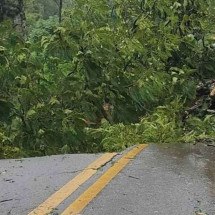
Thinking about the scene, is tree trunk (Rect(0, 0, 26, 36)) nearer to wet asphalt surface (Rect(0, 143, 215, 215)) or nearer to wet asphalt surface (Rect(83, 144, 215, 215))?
wet asphalt surface (Rect(0, 143, 215, 215))

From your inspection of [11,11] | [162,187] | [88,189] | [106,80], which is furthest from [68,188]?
[11,11]

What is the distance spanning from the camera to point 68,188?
471 cm

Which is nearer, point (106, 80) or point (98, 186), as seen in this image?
point (98, 186)

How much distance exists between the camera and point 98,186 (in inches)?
185

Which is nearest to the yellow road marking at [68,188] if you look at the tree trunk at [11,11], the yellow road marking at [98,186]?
the yellow road marking at [98,186]

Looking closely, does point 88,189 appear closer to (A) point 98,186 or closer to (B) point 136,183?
(A) point 98,186

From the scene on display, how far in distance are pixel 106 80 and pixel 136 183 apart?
18.2ft

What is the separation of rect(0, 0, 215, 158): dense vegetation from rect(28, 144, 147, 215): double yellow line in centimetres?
199

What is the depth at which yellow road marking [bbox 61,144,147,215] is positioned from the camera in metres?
4.07

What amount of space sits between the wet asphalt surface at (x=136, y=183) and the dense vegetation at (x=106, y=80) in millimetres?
1784

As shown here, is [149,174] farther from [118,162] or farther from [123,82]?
[123,82]

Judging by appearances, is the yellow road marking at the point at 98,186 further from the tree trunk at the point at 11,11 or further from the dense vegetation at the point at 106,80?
the tree trunk at the point at 11,11

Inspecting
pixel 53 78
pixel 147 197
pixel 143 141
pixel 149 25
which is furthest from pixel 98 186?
pixel 149 25

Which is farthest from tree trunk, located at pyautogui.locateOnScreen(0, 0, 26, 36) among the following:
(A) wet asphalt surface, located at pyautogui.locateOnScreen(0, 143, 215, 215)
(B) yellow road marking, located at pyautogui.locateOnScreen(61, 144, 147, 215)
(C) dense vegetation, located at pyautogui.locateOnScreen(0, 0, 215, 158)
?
(B) yellow road marking, located at pyautogui.locateOnScreen(61, 144, 147, 215)
